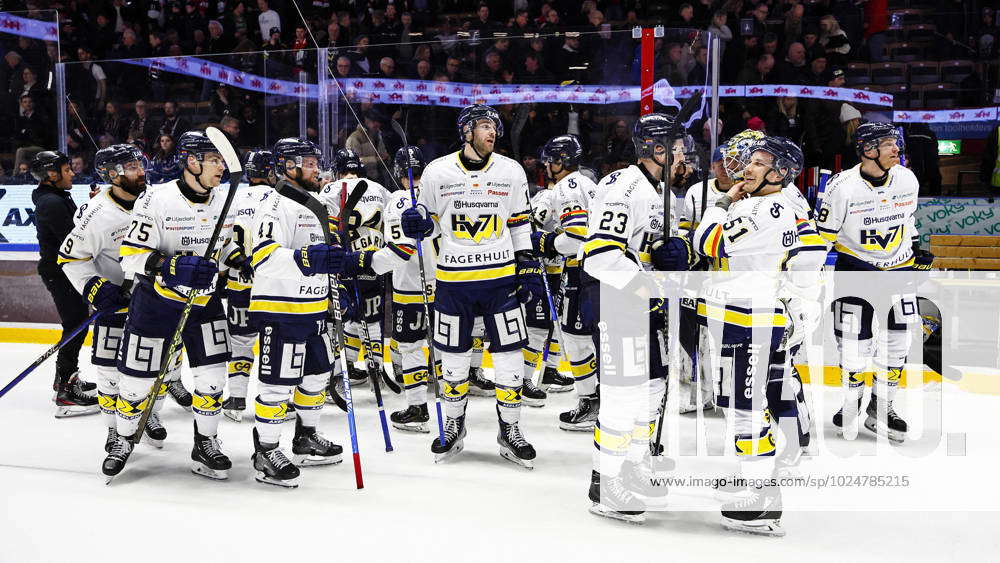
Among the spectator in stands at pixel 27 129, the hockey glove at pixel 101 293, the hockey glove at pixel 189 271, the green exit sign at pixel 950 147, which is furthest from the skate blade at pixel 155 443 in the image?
the green exit sign at pixel 950 147

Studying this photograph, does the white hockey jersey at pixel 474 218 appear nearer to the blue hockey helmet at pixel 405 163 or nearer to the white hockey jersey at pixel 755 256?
the blue hockey helmet at pixel 405 163

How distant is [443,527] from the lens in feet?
10.9

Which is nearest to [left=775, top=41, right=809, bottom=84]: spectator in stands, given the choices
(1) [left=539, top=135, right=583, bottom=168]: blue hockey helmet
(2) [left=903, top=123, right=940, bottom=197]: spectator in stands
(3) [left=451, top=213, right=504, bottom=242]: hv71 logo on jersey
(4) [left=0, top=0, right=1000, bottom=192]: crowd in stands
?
(4) [left=0, top=0, right=1000, bottom=192]: crowd in stands

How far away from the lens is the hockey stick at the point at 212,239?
11.9 ft

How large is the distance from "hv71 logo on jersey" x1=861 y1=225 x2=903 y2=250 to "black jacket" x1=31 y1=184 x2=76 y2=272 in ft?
15.2

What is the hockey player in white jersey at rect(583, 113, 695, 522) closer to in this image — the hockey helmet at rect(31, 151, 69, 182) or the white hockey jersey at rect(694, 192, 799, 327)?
the white hockey jersey at rect(694, 192, 799, 327)

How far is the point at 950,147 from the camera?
7672 millimetres

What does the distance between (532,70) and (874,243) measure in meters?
3.18

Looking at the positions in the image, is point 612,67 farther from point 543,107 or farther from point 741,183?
point 741,183

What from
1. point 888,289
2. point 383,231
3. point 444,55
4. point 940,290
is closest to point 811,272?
point 888,289

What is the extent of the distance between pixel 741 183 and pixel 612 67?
343 cm

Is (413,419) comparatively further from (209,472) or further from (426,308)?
(209,472)

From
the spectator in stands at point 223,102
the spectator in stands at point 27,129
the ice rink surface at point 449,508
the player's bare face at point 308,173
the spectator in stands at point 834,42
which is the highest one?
the spectator in stands at point 834,42

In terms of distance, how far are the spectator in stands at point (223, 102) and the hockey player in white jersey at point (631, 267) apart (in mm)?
4962
